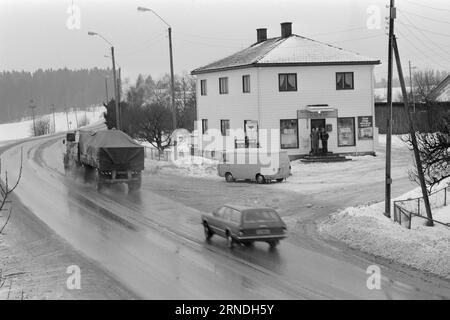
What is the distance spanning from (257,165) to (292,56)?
12.6 metres

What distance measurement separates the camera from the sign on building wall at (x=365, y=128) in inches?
1698

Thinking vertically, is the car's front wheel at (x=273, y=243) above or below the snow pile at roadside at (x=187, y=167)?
below

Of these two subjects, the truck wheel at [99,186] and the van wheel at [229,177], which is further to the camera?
the van wheel at [229,177]

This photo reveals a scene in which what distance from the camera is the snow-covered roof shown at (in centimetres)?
4147

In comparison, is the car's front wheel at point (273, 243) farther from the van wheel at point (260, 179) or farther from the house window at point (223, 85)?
the house window at point (223, 85)

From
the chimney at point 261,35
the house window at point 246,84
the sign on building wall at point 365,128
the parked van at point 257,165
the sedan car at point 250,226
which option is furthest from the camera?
the chimney at point 261,35

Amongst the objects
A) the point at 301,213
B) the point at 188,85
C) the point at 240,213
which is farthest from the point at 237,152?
the point at 188,85

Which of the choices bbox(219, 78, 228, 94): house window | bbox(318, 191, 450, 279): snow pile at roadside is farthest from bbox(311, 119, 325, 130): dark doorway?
bbox(318, 191, 450, 279): snow pile at roadside

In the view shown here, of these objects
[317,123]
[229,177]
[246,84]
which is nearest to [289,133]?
[317,123]

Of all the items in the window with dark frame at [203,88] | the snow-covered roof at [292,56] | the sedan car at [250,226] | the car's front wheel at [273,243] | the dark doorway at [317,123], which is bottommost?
the car's front wheel at [273,243]

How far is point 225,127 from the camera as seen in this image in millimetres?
44938

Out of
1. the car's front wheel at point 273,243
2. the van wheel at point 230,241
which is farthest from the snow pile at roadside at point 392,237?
the van wheel at point 230,241

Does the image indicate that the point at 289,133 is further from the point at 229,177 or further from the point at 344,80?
the point at 229,177

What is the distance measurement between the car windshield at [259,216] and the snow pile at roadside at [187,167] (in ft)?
58.8
